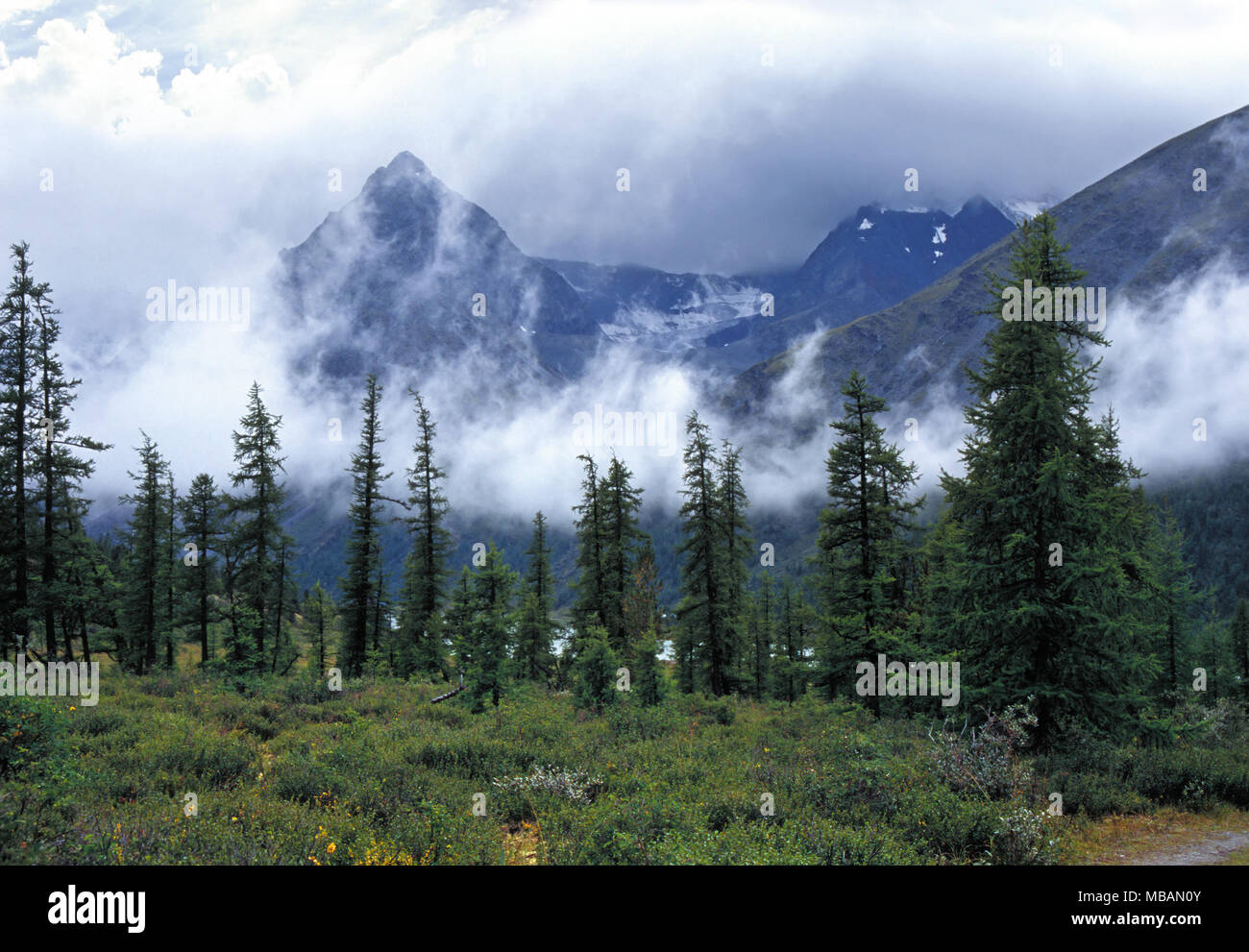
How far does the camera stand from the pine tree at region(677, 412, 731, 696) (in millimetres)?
30516

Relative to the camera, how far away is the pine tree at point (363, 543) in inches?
1249

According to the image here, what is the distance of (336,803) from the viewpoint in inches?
337

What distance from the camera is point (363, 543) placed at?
3319 centimetres

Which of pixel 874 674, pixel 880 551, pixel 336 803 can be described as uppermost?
pixel 880 551

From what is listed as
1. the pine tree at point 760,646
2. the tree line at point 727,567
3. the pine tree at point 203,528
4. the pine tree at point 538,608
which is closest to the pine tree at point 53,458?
the tree line at point 727,567

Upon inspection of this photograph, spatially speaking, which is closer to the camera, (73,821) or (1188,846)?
(73,821)

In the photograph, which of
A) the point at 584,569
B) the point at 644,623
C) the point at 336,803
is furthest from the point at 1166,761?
the point at 584,569

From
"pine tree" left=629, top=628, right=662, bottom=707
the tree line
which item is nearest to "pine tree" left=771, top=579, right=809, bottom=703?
the tree line

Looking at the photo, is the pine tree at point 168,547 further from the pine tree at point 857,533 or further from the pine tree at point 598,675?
the pine tree at point 857,533

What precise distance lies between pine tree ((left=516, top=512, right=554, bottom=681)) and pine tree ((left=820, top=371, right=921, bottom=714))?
13.0 metres
